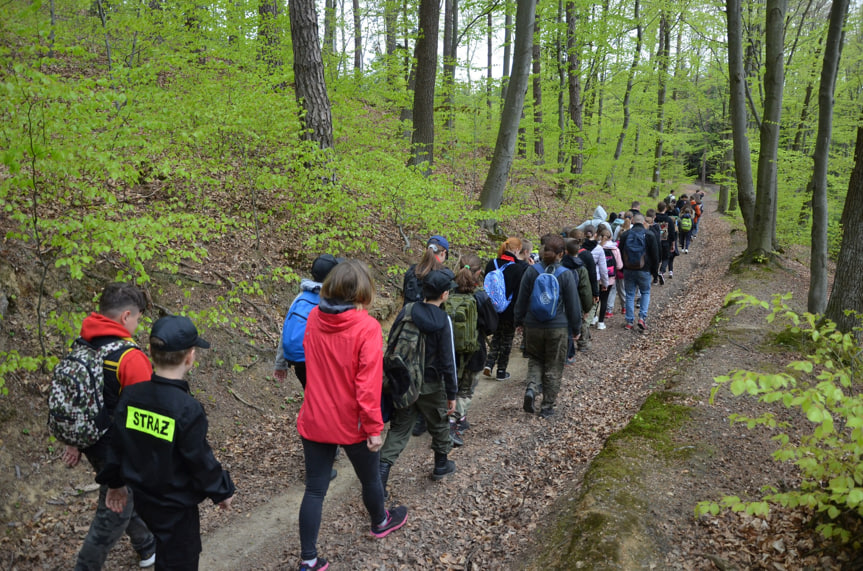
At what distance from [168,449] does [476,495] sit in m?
2.84

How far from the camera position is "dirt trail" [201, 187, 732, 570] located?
3646 mm

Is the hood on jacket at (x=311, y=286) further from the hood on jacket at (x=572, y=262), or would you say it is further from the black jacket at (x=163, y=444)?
the hood on jacket at (x=572, y=262)

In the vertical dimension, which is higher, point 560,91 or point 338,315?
point 560,91

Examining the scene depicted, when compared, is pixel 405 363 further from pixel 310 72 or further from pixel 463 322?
pixel 310 72

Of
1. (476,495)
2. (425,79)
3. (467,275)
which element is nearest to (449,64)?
(425,79)

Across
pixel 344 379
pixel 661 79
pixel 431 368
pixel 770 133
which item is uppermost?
pixel 661 79

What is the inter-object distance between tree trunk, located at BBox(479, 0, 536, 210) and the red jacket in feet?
28.5

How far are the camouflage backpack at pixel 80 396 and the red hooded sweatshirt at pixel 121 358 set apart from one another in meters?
0.06

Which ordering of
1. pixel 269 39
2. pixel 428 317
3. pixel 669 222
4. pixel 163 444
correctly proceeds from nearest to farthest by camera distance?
pixel 163 444 < pixel 428 317 < pixel 269 39 < pixel 669 222

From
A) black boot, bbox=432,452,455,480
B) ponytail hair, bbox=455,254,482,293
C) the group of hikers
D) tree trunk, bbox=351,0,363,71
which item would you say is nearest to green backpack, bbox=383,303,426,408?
the group of hikers

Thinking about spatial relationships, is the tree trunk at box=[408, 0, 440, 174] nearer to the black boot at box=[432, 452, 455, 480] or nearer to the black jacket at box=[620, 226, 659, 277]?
the black jacket at box=[620, 226, 659, 277]

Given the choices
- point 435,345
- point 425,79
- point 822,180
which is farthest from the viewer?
point 425,79

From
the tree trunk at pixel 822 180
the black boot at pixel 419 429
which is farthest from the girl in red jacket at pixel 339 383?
the tree trunk at pixel 822 180

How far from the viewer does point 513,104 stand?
10781 millimetres
